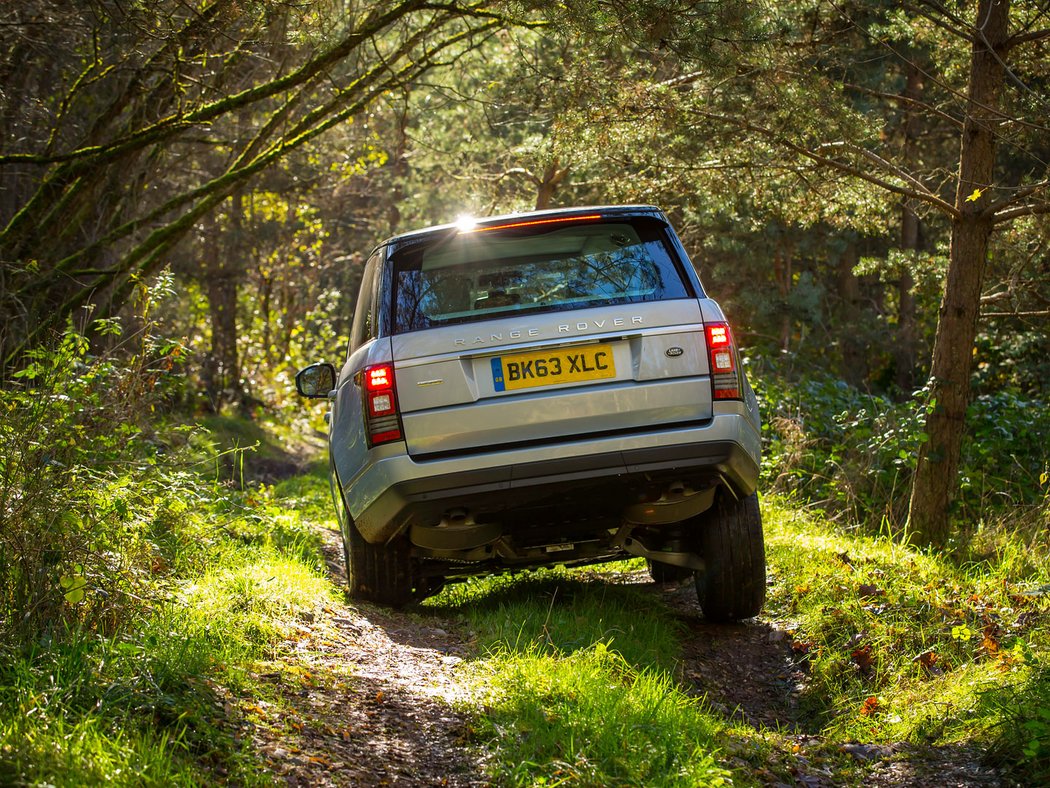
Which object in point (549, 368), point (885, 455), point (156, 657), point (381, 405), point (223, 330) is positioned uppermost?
point (223, 330)

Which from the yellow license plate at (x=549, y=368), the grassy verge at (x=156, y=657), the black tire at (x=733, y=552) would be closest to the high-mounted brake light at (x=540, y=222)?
the yellow license plate at (x=549, y=368)

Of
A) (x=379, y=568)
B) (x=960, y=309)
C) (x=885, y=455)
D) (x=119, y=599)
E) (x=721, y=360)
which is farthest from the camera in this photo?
(x=885, y=455)

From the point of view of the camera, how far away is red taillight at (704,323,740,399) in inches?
195

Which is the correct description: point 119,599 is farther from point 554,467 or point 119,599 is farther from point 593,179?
point 593,179

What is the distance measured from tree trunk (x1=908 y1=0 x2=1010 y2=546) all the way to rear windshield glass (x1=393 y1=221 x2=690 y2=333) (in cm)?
354

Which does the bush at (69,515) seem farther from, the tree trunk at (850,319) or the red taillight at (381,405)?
the tree trunk at (850,319)

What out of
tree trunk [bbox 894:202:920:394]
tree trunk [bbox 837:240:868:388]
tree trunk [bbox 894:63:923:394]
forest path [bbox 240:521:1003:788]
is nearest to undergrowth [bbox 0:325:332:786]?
forest path [bbox 240:521:1003:788]

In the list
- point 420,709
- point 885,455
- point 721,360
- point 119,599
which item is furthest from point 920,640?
point 885,455

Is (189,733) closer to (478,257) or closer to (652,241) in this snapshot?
(478,257)

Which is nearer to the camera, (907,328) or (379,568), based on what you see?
(379,568)

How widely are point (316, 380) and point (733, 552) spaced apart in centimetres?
265

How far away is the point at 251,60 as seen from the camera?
11852 mm

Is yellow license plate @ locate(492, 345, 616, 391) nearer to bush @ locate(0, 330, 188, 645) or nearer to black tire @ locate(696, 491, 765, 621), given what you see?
black tire @ locate(696, 491, 765, 621)

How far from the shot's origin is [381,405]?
4.95 metres
